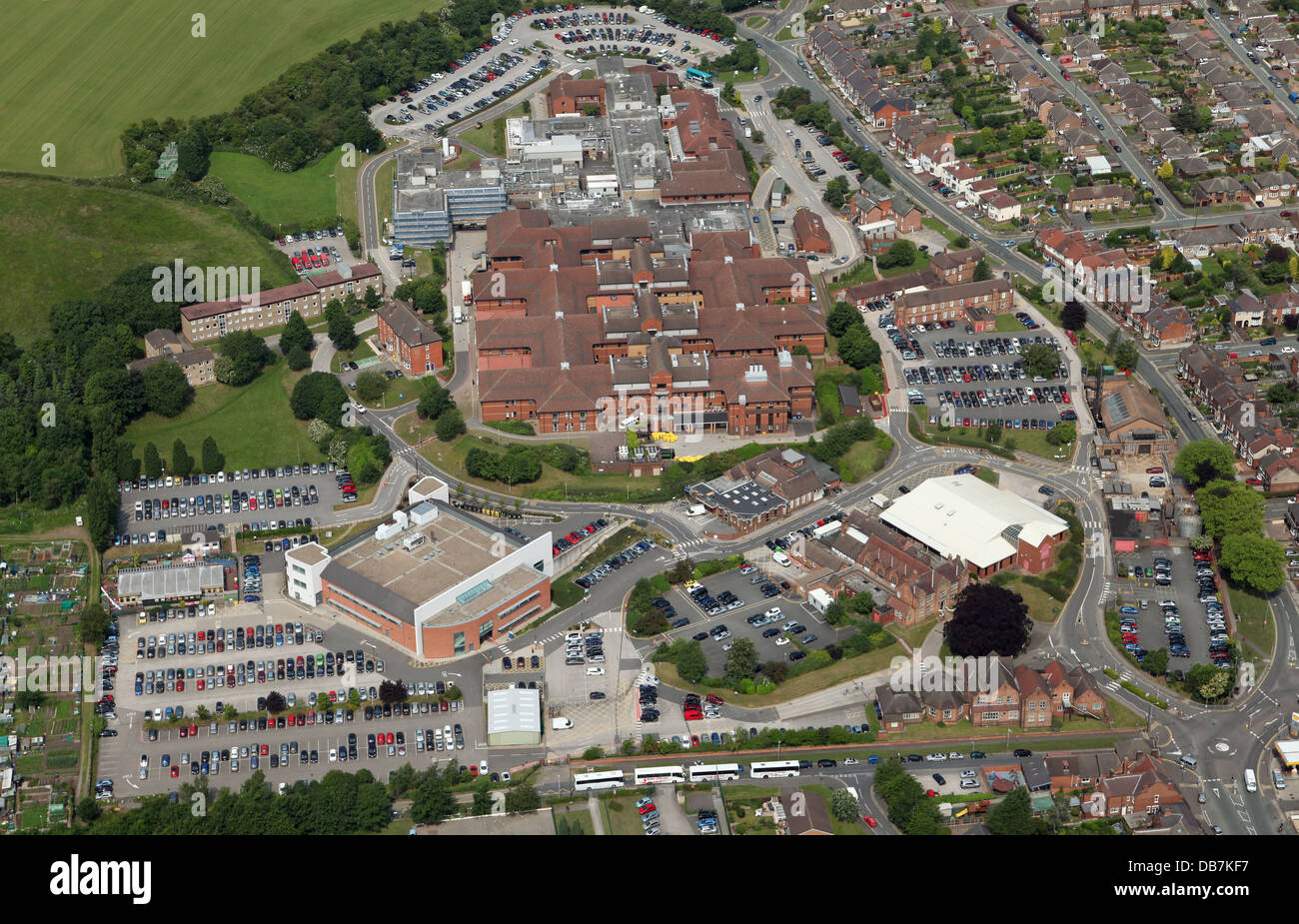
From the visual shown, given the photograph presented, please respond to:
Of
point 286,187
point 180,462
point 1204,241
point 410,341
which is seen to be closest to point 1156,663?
point 1204,241

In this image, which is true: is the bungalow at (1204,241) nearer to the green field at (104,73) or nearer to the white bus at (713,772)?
the white bus at (713,772)

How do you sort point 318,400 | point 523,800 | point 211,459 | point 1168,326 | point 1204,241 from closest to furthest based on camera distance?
point 523,800, point 211,459, point 318,400, point 1168,326, point 1204,241

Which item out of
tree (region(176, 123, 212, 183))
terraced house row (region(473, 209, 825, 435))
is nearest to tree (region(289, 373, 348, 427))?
terraced house row (region(473, 209, 825, 435))

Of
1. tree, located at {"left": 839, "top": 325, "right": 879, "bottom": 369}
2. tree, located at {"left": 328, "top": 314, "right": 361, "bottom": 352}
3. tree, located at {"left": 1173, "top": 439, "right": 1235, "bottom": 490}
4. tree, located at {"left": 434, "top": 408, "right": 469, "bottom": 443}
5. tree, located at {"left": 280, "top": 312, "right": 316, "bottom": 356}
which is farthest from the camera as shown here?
tree, located at {"left": 328, "top": 314, "right": 361, "bottom": 352}

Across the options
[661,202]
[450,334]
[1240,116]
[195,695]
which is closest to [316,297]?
[450,334]

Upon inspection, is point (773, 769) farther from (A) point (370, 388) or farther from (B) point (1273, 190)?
(B) point (1273, 190)

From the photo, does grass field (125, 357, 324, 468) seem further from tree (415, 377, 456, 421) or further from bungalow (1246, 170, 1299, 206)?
bungalow (1246, 170, 1299, 206)
